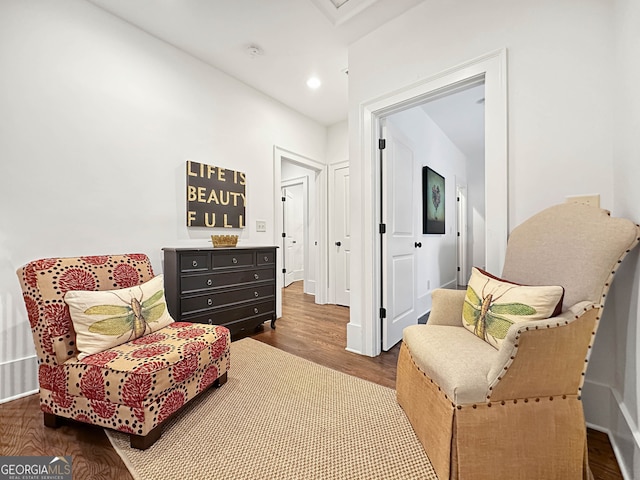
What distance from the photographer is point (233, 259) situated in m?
2.71

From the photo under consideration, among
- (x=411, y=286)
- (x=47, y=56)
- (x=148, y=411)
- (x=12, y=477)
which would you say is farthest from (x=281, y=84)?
(x=12, y=477)

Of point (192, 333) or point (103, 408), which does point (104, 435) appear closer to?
point (103, 408)

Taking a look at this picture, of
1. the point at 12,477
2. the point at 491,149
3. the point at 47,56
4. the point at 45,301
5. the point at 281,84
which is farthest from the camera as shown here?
the point at 281,84

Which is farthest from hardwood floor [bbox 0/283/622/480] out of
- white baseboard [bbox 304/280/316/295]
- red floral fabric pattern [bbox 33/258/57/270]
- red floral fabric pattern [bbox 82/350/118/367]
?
white baseboard [bbox 304/280/316/295]

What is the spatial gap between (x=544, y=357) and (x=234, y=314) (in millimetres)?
2387

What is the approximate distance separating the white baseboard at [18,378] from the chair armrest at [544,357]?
2660 millimetres

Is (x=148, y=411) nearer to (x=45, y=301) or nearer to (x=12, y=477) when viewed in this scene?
(x=12, y=477)

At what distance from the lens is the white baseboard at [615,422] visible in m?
1.08

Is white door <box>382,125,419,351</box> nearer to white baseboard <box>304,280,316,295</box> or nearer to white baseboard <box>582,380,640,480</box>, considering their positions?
white baseboard <box>582,380,640,480</box>

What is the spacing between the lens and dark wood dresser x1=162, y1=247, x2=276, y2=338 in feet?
7.64

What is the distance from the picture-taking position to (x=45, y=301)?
1.40m

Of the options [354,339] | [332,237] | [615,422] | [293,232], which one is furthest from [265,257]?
[293,232]

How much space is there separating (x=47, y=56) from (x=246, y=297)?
2.36m

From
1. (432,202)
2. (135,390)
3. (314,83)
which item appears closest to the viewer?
(135,390)
